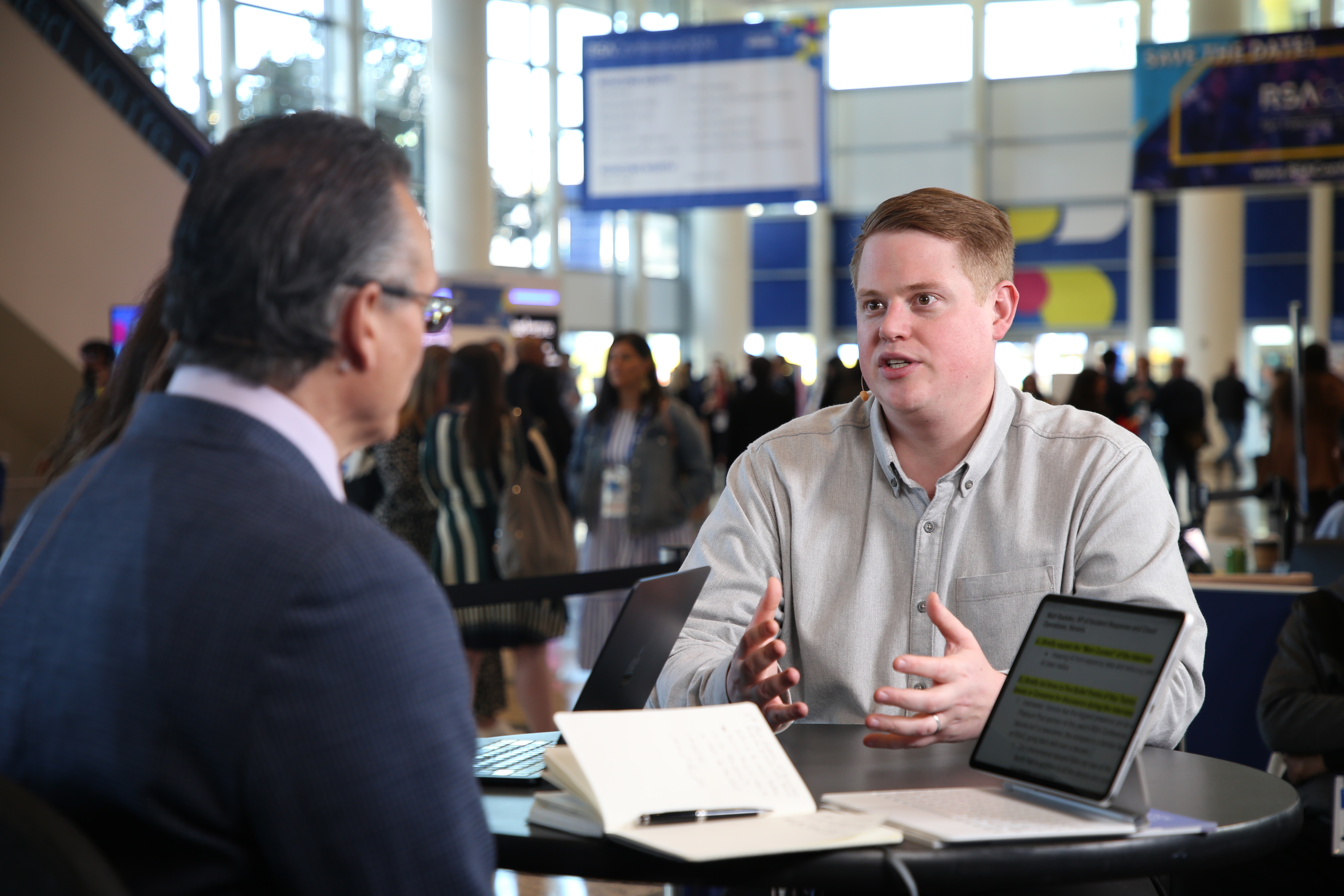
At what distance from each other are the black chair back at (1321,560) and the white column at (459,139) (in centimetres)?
1159

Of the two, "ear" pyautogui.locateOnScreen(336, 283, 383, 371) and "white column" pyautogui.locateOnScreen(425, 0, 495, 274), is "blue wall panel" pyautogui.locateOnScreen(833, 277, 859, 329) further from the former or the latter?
"ear" pyautogui.locateOnScreen(336, 283, 383, 371)

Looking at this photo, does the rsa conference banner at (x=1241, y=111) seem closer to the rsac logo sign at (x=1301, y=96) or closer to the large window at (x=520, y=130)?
the rsac logo sign at (x=1301, y=96)

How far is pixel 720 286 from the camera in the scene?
21.8m

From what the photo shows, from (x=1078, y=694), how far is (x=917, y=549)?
62 cm

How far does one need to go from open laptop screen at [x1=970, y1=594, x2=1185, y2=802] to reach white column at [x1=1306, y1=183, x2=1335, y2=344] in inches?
831

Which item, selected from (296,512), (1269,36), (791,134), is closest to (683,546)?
(296,512)

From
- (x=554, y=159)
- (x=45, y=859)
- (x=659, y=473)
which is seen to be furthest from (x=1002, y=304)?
(x=554, y=159)

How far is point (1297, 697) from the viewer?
8.64 feet

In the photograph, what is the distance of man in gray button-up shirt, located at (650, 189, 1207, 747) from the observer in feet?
6.24

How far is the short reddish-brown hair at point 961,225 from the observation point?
1970mm

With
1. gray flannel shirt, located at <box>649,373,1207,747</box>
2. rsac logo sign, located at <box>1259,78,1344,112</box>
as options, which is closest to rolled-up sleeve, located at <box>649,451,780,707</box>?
gray flannel shirt, located at <box>649,373,1207,747</box>

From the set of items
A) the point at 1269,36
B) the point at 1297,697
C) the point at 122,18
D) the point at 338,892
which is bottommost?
the point at 1297,697

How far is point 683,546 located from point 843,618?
196 cm

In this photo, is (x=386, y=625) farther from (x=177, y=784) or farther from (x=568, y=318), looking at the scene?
(x=568, y=318)
